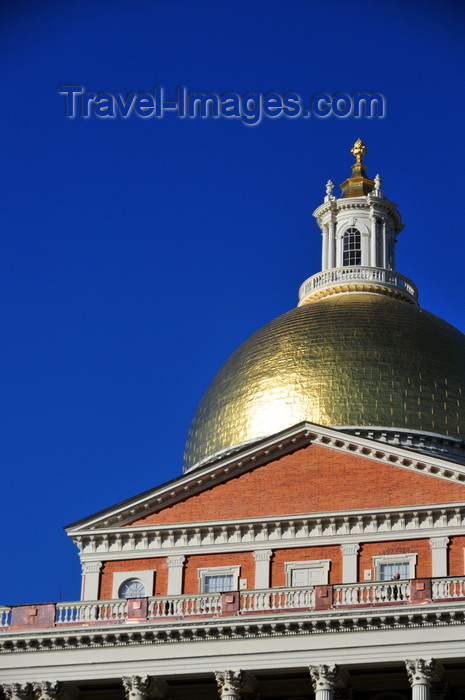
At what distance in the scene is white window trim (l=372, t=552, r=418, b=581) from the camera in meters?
53.8

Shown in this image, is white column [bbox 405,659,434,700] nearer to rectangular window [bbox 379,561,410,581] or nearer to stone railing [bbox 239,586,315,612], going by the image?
stone railing [bbox 239,586,315,612]

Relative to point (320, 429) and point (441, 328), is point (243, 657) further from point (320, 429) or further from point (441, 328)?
point (441, 328)

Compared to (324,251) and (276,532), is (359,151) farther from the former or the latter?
(276,532)

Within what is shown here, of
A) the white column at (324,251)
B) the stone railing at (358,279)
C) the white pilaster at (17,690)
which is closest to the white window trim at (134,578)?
the white pilaster at (17,690)

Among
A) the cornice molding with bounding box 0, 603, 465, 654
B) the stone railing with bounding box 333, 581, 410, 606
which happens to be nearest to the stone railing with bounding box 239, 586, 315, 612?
the stone railing with bounding box 333, 581, 410, 606

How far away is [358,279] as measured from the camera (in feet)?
226

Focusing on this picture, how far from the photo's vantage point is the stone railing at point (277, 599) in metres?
50.0

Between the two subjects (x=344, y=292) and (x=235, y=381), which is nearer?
(x=235, y=381)

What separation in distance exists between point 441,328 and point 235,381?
739 cm

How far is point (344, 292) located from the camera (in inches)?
2692

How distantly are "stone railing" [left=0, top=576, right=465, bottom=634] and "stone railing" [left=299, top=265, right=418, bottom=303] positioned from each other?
20438 mm

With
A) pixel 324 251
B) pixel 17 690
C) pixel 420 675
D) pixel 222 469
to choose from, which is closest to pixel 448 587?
pixel 420 675

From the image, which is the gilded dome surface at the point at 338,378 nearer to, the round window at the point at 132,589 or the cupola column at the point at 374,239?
the cupola column at the point at 374,239

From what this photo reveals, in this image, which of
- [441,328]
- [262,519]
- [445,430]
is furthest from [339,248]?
[262,519]
